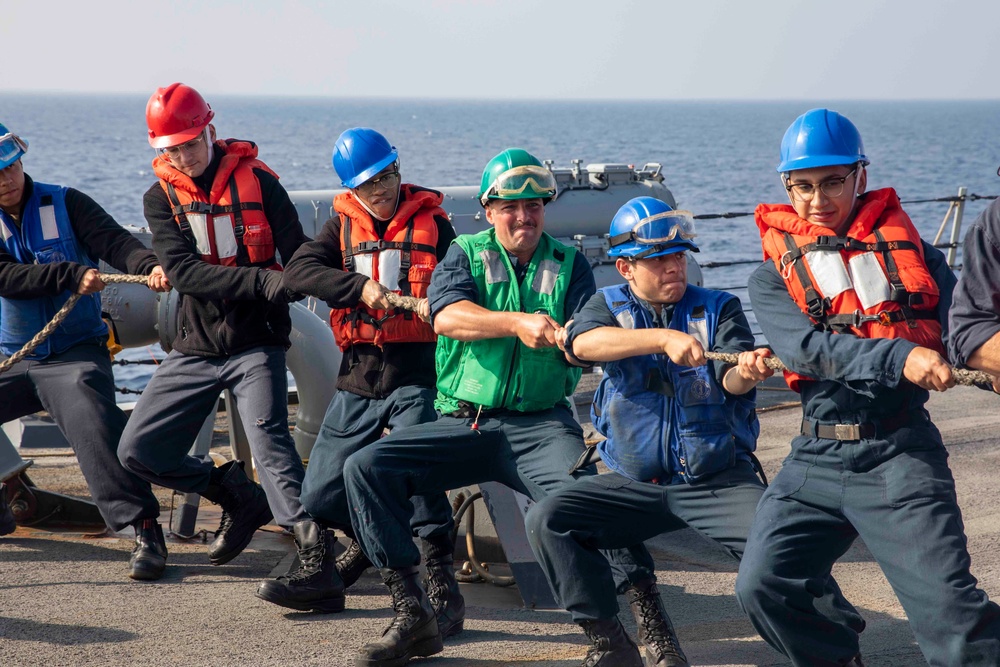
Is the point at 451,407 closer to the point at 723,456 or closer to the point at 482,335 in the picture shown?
the point at 482,335

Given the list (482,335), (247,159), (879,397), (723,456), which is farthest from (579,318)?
(247,159)

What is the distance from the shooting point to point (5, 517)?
620cm

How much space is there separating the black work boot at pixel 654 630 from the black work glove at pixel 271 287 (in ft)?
6.75

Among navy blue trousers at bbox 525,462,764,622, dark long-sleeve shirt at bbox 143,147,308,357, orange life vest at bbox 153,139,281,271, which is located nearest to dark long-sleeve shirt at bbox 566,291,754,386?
navy blue trousers at bbox 525,462,764,622

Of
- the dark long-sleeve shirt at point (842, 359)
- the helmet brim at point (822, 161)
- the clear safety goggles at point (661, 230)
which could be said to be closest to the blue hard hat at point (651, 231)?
the clear safety goggles at point (661, 230)

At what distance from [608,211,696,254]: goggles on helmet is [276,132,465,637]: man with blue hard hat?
1.14 metres

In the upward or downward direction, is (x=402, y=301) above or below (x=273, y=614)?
above

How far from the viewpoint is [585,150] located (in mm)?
92625

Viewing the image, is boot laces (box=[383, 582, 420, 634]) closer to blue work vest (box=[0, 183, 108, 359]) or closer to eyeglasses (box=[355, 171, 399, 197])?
eyeglasses (box=[355, 171, 399, 197])

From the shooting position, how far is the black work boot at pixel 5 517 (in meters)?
6.18

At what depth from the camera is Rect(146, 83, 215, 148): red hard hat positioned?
5445 mm

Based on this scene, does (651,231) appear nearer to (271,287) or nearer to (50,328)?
(271,287)

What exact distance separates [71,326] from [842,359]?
12.8 feet

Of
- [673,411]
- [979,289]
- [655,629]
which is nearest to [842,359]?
[979,289]
